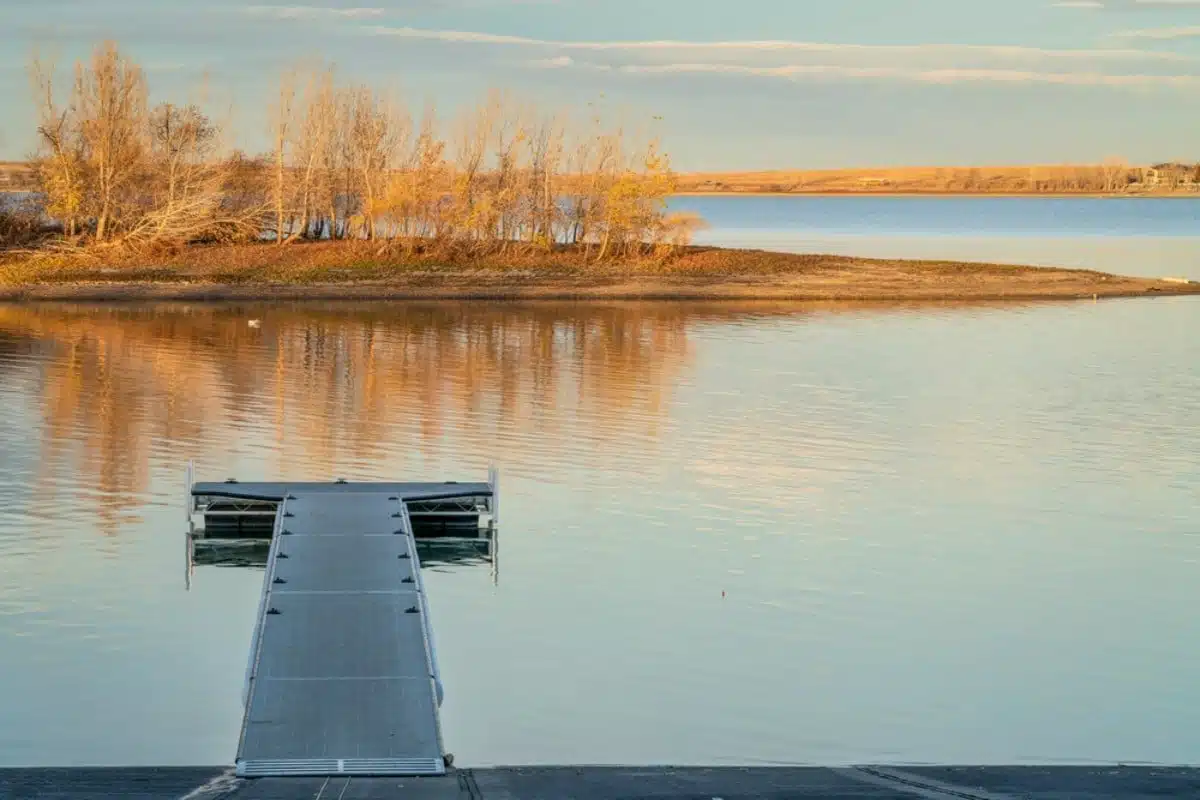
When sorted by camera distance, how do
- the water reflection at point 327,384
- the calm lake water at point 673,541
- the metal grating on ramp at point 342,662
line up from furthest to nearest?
the water reflection at point 327,384 < the calm lake water at point 673,541 < the metal grating on ramp at point 342,662

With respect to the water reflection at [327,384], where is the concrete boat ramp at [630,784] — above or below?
below

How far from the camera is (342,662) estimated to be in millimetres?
13180

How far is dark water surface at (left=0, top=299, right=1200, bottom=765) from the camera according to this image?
13516 millimetres

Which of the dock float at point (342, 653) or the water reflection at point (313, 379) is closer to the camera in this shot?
the dock float at point (342, 653)

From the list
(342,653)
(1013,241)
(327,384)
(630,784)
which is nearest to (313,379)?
(327,384)

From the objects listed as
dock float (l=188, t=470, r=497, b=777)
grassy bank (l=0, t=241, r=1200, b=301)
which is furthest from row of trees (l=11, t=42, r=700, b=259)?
dock float (l=188, t=470, r=497, b=777)

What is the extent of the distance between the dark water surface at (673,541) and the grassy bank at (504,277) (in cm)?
958

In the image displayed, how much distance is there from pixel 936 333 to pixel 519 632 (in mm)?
28059

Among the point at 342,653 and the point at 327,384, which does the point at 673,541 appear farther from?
the point at 327,384

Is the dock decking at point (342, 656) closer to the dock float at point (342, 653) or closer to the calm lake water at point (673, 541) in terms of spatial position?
the dock float at point (342, 653)

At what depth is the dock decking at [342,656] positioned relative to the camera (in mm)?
11352

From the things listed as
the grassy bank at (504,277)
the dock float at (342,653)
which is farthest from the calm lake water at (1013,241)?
the dock float at (342,653)

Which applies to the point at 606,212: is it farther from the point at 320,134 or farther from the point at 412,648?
the point at 412,648

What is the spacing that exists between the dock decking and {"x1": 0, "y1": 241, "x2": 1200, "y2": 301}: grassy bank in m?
29.7
